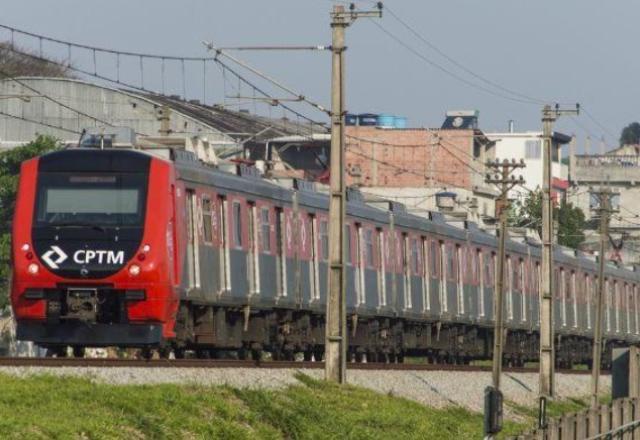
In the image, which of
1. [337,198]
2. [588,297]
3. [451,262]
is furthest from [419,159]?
[337,198]

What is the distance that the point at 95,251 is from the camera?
2864 cm

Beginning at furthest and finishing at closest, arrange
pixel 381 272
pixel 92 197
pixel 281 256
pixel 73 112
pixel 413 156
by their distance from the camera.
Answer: pixel 413 156 < pixel 73 112 < pixel 381 272 < pixel 281 256 < pixel 92 197

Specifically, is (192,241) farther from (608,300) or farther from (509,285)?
(608,300)

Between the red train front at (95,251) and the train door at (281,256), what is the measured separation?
6.86 meters

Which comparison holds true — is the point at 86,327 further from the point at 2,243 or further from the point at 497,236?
the point at 2,243

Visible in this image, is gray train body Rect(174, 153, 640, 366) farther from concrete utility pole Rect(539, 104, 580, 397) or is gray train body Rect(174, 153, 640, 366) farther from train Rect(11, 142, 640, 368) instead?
concrete utility pole Rect(539, 104, 580, 397)

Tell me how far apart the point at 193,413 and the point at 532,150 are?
6001 inches

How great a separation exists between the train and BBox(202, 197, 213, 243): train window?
45 mm

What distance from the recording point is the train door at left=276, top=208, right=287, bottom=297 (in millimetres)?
36000

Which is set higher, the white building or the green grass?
the white building

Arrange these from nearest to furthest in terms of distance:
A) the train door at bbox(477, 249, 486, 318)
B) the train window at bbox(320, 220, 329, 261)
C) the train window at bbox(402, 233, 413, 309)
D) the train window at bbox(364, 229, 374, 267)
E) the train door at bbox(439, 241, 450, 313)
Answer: the train window at bbox(320, 220, 329, 261)
the train window at bbox(364, 229, 374, 267)
the train window at bbox(402, 233, 413, 309)
the train door at bbox(439, 241, 450, 313)
the train door at bbox(477, 249, 486, 318)

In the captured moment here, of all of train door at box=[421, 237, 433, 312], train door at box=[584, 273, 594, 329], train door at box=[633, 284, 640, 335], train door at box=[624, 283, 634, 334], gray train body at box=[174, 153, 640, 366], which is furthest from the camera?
train door at box=[633, 284, 640, 335]

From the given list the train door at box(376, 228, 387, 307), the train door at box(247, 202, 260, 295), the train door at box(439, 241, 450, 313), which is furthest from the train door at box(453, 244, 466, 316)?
the train door at box(247, 202, 260, 295)

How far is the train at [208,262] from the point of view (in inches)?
1128
